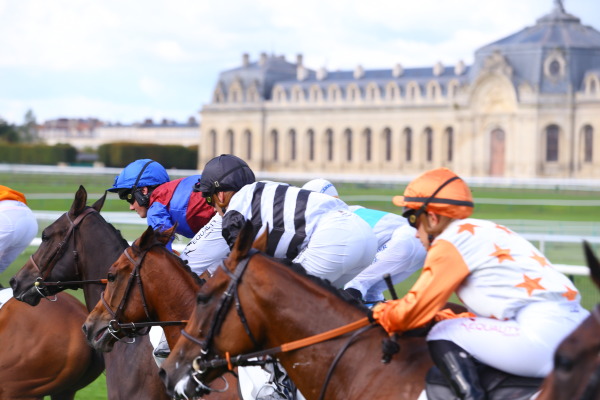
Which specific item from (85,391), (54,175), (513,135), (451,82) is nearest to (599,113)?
(513,135)

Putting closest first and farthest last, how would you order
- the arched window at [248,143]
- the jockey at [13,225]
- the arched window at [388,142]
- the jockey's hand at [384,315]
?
the jockey's hand at [384,315] → the jockey at [13,225] → the arched window at [388,142] → the arched window at [248,143]

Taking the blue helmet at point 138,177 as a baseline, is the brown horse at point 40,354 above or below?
below

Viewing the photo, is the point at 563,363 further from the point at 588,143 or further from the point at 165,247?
the point at 588,143

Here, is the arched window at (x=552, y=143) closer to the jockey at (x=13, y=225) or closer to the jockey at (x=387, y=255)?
the jockey at (x=387, y=255)

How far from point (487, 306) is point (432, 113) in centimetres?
5827

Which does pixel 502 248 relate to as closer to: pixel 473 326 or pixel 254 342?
pixel 473 326

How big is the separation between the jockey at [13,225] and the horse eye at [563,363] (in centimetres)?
405

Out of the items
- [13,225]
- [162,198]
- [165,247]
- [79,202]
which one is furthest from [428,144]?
[165,247]

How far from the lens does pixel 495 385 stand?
3104 millimetres

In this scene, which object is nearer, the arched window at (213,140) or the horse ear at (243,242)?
the horse ear at (243,242)

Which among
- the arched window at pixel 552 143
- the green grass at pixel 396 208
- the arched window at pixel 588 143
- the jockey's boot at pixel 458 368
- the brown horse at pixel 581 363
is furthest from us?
the arched window at pixel 552 143

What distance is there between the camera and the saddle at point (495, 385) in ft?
10.1

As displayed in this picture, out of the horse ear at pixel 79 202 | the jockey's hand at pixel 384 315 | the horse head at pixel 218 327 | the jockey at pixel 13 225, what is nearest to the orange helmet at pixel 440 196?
the jockey's hand at pixel 384 315

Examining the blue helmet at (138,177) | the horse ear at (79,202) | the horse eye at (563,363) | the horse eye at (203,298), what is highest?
the blue helmet at (138,177)
